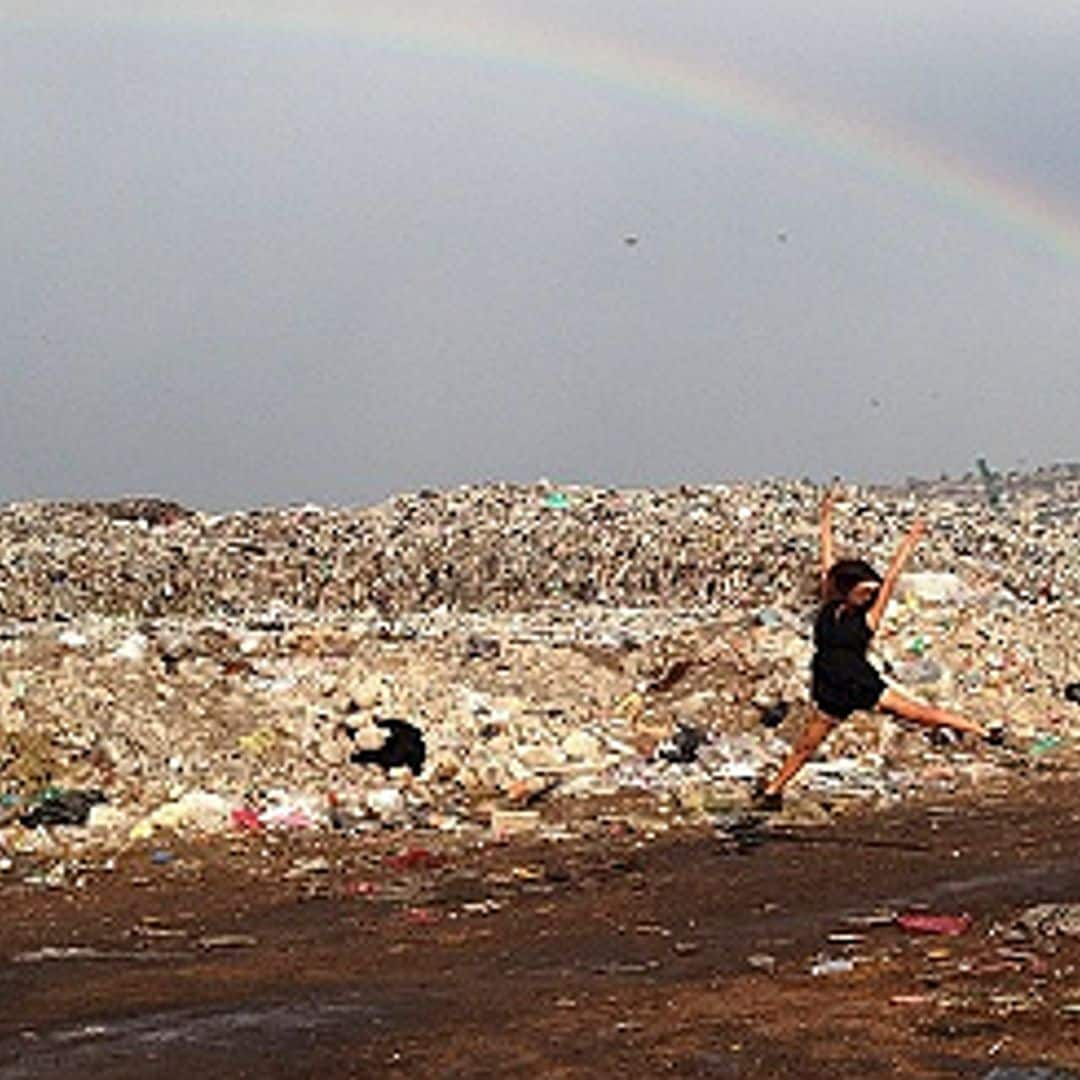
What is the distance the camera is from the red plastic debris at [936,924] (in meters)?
6.23

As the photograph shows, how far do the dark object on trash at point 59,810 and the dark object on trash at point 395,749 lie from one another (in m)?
1.82

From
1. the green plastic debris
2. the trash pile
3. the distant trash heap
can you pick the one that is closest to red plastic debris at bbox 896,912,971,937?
the trash pile

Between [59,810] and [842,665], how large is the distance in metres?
4.71

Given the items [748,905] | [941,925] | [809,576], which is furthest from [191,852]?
[809,576]

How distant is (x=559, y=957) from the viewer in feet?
20.5

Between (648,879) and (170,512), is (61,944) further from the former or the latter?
(170,512)

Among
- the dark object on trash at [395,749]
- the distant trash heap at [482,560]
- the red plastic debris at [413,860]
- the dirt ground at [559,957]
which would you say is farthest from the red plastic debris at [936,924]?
the distant trash heap at [482,560]

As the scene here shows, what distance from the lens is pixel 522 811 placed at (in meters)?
10.2

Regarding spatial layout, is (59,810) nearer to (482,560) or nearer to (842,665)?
(842,665)

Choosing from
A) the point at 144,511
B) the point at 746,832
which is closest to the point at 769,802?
the point at 746,832

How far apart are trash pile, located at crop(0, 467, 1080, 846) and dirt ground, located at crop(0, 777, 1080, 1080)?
3.34 ft

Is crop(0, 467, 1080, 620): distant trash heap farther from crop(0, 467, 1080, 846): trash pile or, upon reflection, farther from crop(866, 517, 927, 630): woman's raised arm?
crop(866, 517, 927, 630): woman's raised arm

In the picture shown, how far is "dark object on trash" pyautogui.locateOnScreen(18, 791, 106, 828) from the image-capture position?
9891 mm

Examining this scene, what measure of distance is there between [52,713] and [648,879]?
478 cm
